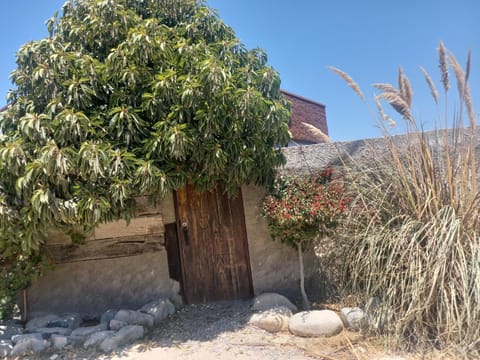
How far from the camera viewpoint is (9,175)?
315 centimetres

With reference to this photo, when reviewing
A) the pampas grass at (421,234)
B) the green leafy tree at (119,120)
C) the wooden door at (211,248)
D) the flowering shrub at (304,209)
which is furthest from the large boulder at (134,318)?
the pampas grass at (421,234)

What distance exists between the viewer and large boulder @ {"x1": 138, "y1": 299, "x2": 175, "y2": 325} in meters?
3.88

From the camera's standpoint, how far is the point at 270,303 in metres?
3.84

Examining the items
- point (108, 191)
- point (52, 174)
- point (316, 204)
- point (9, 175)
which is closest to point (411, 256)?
point (316, 204)

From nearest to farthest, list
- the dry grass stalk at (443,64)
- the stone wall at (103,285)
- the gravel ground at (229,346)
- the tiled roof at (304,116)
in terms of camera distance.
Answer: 1. the gravel ground at (229,346)
2. the dry grass stalk at (443,64)
3. the stone wall at (103,285)
4. the tiled roof at (304,116)

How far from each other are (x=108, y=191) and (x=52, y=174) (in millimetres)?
480

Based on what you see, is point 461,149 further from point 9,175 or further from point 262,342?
point 9,175

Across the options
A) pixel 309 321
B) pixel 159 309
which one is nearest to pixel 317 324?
pixel 309 321

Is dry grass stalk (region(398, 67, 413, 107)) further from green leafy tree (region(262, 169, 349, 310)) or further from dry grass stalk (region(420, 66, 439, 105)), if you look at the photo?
green leafy tree (region(262, 169, 349, 310))

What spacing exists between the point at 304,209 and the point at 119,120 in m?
2.02

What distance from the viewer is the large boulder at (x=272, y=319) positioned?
3.50 meters

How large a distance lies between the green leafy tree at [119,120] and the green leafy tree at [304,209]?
348 millimetres

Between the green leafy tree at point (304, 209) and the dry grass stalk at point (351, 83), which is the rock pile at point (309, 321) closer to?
the green leafy tree at point (304, 209)

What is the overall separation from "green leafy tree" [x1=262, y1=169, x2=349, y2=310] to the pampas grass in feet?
0.62
